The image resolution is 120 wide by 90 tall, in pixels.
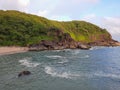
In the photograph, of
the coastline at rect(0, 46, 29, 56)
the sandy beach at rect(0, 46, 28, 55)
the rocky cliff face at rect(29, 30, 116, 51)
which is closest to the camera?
the sandy beach at rect(0, 46, 28, 55)

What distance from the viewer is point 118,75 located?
60.6 meters

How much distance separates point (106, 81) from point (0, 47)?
94119 millimetres

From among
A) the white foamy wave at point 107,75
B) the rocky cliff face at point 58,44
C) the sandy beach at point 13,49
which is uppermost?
the rocky cliff face at point 58,44

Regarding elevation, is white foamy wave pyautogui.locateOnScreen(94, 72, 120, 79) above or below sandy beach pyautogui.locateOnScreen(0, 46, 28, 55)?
below

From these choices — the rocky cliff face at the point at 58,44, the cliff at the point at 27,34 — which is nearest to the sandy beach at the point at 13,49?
the cliff at the point at 27,34

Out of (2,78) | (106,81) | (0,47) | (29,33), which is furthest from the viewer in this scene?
(29,33)

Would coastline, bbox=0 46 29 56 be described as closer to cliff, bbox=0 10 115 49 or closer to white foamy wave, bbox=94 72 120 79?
cliff, bbox=0 10 115 49

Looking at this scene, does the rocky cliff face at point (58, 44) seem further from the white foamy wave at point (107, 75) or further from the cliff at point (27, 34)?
the white foamy wave at point (107, 75)

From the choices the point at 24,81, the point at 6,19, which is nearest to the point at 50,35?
the point at 6,19

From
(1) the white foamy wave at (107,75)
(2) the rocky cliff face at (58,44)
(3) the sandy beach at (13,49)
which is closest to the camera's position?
(1) the white foamy wave at (107,75)

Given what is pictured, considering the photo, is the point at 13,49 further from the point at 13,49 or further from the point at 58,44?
the point at 58,44

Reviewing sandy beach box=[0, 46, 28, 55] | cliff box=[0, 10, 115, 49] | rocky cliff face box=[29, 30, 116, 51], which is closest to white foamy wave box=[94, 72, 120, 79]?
sandy beach box=[0, 46, 28, 55]

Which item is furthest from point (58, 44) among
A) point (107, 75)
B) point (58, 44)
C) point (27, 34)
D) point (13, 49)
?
point (107, 75)

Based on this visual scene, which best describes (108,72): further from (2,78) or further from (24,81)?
(2,78)
